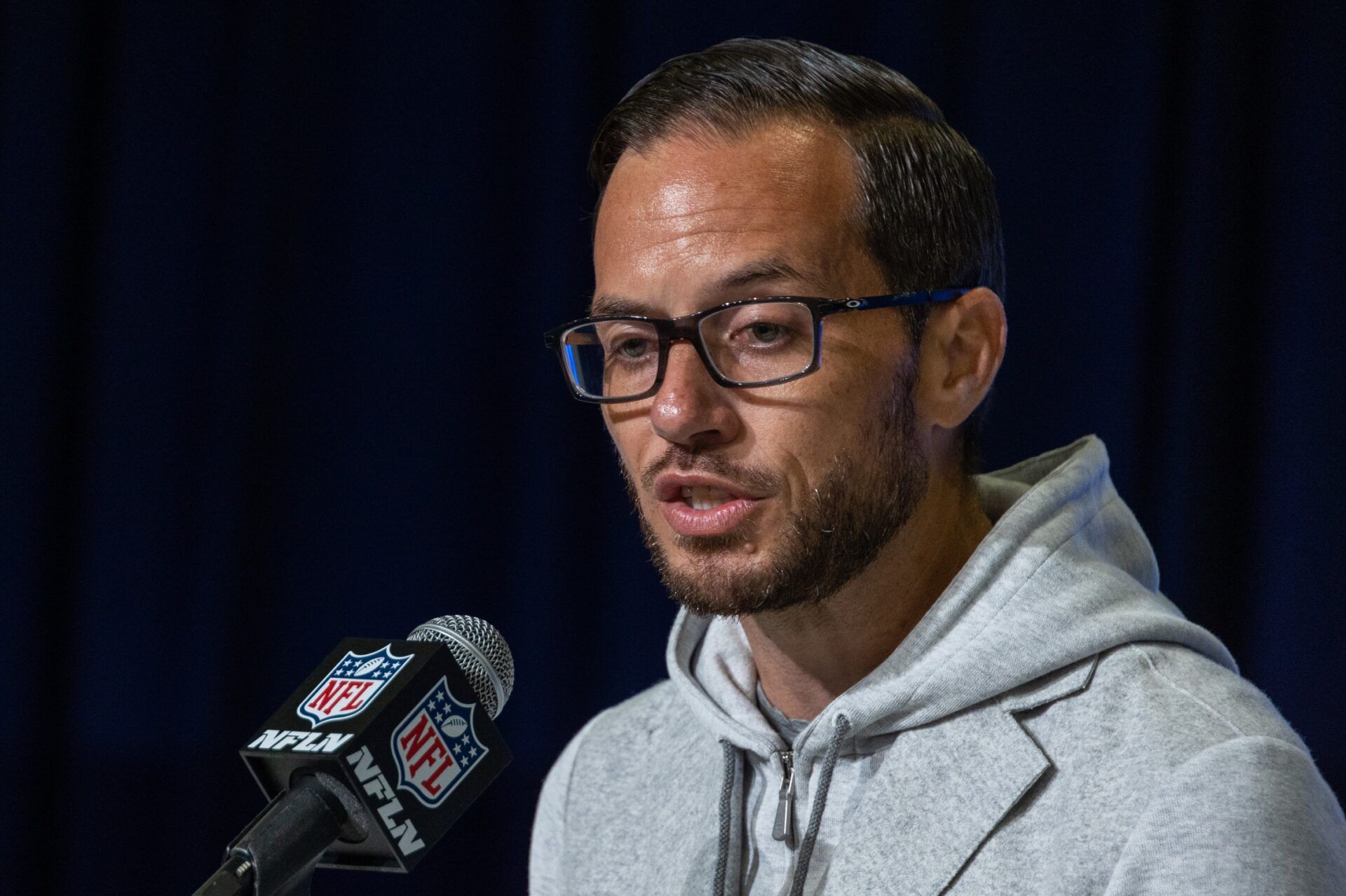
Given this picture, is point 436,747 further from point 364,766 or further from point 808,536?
point 808,536

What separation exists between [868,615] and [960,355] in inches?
11.0

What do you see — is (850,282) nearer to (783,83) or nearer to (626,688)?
(783,83)

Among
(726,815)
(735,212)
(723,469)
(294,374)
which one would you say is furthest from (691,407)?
(294,374)

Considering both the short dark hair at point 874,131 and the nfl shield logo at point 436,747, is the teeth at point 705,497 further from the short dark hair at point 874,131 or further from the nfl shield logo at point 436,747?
the nfl shield logo at point 436,747

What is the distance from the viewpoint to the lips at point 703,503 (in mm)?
1213

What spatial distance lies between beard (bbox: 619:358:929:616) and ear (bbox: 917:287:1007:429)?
0.05m

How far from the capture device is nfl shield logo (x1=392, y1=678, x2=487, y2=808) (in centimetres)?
83

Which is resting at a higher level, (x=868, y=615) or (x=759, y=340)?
(x=759, y=340)

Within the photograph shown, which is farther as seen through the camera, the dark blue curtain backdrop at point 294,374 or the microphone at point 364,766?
the dark blue curtain backdrop at point 294,374

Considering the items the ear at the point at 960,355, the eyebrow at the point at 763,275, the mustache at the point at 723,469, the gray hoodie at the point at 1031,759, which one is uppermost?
the eyebrow at the point at 763,275

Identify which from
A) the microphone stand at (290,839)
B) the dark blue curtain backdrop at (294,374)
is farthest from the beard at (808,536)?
the dark blue curtain backdrop at (294,374)

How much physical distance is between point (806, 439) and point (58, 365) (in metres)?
1.59

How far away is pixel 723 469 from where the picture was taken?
47.5 inches

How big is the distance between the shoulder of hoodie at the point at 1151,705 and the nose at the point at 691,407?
35cm
